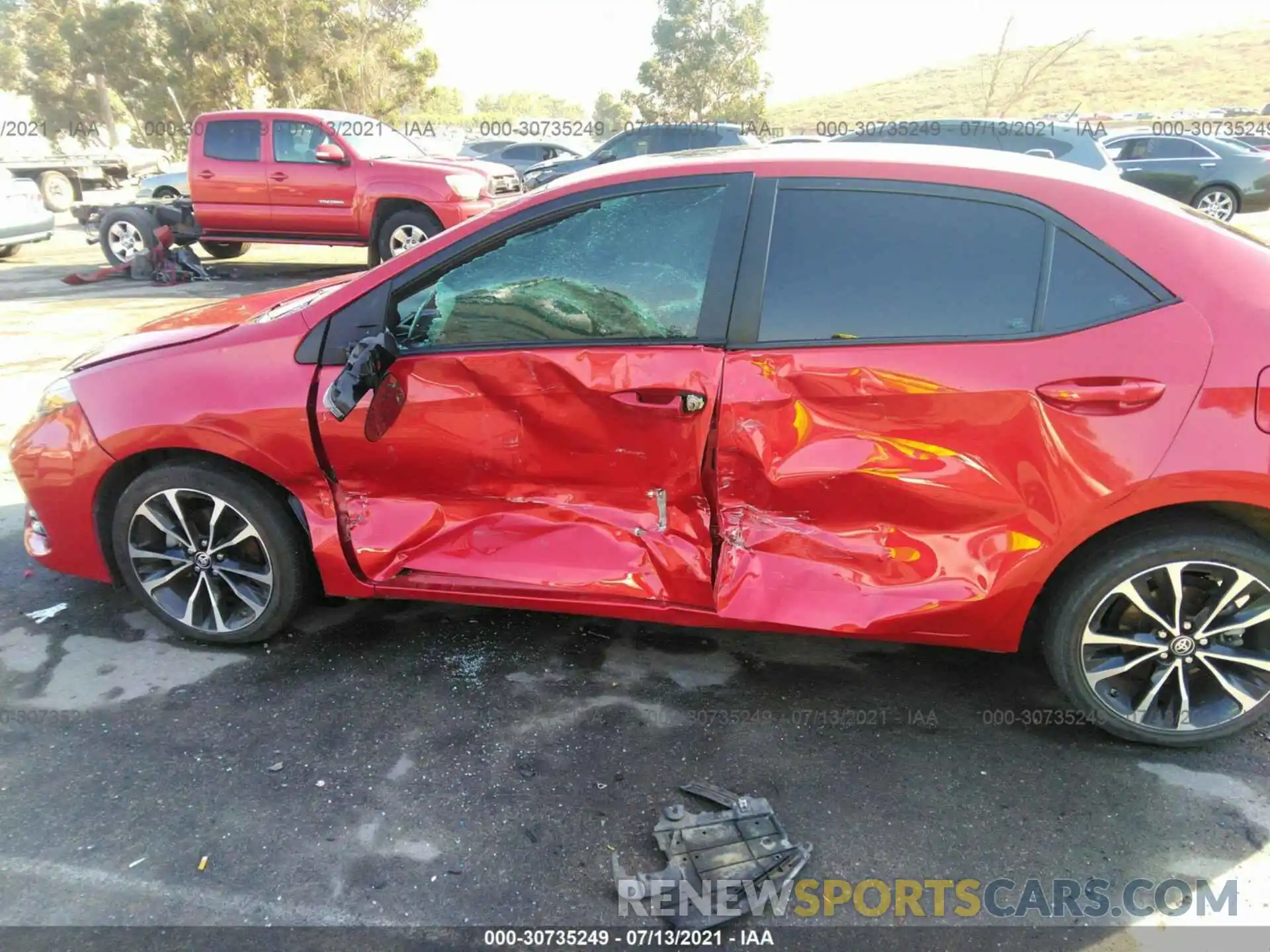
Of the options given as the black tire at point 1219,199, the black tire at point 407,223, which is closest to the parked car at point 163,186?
the black tire at point 407,223

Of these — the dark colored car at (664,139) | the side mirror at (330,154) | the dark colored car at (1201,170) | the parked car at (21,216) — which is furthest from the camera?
the dark colored car at (1201,170)

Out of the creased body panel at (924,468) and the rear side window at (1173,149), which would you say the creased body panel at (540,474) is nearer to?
the creased body panel at (924,468)

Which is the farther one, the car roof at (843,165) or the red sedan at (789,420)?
the car roof at (843,165)

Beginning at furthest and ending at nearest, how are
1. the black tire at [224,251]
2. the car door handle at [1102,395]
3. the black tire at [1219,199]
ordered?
the black tire at [1219,199]
the black tire at [224,251]
the car door handle at [1102,395]

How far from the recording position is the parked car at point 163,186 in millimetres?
14039

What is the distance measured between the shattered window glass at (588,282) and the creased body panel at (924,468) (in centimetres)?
34

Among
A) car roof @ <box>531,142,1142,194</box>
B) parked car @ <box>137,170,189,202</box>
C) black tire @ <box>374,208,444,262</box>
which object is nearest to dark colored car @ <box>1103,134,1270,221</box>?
black tire @ <box>374,208,444,262</box>

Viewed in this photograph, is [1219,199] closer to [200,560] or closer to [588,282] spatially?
[588,282]

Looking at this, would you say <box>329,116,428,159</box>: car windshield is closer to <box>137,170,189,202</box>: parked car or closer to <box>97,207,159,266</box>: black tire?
<box>97,207,159,266</box>: black tire

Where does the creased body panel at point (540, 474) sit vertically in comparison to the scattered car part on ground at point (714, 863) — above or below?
above

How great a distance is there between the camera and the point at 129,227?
11.4 m

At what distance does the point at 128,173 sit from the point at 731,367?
22992 millimetres

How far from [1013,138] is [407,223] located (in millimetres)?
7238

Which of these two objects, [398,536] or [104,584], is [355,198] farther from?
[398,536]
